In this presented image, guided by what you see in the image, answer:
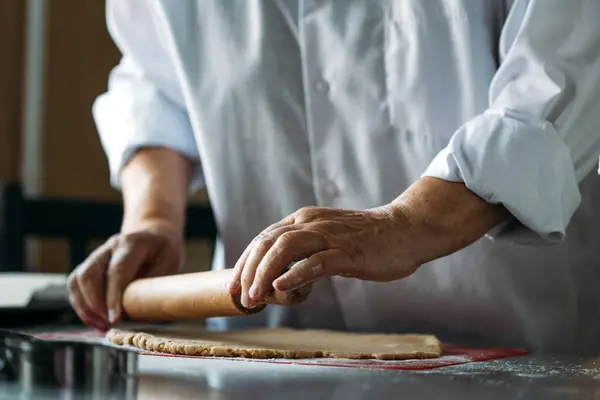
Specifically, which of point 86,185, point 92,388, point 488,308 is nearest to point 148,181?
point 488,308

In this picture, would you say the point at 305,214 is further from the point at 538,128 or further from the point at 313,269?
the point at 538,128

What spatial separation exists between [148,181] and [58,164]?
168 cm

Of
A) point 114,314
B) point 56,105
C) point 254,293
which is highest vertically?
point 56,105

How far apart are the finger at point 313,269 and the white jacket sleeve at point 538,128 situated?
177 millimetres

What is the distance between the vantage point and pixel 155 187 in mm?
1291

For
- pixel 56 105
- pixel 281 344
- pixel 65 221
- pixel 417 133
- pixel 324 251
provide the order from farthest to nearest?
1. pixel 56 105
2. pixel 65 221
3. pixel 417 133
4. pixel 281 344
5. pixel 324 251

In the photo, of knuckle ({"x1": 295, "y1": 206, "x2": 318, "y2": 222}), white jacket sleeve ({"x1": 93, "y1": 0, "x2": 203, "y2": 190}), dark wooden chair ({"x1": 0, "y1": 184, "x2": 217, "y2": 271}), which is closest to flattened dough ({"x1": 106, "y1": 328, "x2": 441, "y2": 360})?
knuckle ({"x1": 295, "y1": 206, "x2": 318, "y2": 222})

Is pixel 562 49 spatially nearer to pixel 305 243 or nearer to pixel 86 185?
pixel 305 243

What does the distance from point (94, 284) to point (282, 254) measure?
46 centimetres

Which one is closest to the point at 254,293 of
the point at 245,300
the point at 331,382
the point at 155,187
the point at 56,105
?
the point at 245,300

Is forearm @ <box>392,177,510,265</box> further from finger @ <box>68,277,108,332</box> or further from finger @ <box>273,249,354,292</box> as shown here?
finger @ <box>68,277,108,332</box>

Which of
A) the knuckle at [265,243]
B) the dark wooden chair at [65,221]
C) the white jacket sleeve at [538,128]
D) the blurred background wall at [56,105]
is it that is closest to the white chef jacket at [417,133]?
the white jacket sleeve at [538,128]

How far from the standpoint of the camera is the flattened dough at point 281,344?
2.75ft

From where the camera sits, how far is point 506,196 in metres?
0.90
